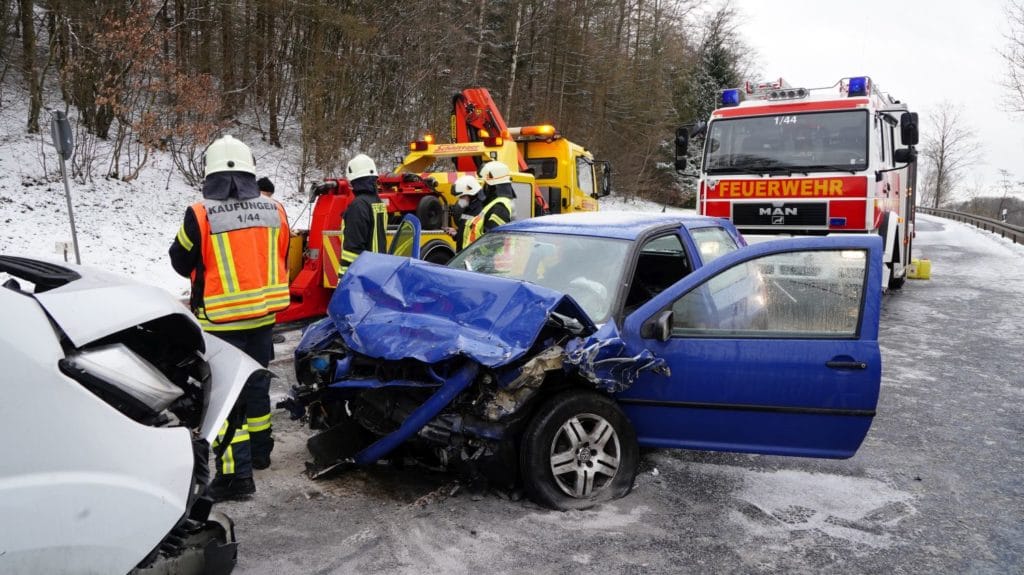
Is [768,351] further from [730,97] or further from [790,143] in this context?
[730,97]

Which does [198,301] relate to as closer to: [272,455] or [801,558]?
[272,455]

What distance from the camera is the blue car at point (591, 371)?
361 centimetres

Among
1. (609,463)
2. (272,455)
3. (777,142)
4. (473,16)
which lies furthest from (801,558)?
(473,16)

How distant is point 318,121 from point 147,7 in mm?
4698

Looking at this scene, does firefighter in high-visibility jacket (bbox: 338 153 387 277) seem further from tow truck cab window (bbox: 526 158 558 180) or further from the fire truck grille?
tow truck cab window (bbox: 526 158 558 180)

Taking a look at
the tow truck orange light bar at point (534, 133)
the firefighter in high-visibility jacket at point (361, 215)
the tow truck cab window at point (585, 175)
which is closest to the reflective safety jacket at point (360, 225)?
the firefighter in high-visibility jacket at point (361, 215)

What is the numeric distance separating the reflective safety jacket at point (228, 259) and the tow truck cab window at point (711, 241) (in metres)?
2.91

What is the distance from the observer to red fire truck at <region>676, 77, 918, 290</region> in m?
8.95

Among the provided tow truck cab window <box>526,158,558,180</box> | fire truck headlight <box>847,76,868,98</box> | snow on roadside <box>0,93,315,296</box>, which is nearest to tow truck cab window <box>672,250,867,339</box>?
fire truck headlight <box>847,76,868,98</box>

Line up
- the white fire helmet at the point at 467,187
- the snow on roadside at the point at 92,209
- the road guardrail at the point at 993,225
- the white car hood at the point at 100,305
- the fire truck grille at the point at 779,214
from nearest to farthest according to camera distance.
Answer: the white car hood at the point at 100,305, the white fire helmet at the point at 467,187, the fire truck grille at the point at 779,214, the snow on roadside at the point at 92,209, the road guardrail at the point at 993,225

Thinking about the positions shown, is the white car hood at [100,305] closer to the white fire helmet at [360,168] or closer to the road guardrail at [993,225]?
the white fire helmet at [360,168]

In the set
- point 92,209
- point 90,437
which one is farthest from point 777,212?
point 92,209

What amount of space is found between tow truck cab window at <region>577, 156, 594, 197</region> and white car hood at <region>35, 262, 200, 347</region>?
11.6 meters

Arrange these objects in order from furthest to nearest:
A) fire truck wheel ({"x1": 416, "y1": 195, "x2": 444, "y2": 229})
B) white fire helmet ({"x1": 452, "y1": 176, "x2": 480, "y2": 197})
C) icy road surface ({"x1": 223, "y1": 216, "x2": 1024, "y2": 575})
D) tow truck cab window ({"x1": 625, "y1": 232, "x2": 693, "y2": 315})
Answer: fire truck wheel ({"x1": 416, "y1": 195, "x2": 444, "y2": 229}) → white fire helmet ({"x1": 452, "y1": 176, "x2": 480, "y2": 197}) → tow truck cab window ({"x1": 625, "y1": 232, "x2": 693, "y2": 315}) → icy road surface ({"x1": 223, "y1": 216, "x2": 1024, "y2": 575})
